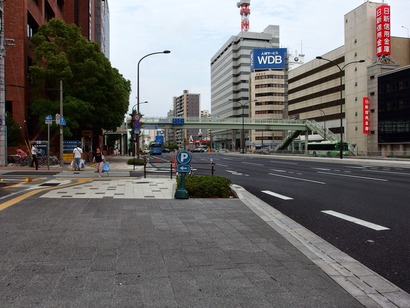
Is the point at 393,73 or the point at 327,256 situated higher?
the point at 393,73

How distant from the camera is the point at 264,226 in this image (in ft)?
23.4

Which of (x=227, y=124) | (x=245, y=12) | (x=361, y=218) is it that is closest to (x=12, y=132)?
(x=361, y=218)

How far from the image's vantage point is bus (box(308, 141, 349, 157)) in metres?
56.5

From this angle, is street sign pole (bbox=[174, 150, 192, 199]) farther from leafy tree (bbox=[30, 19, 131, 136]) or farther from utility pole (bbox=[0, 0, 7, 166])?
leafy tree (bbox=[30, 19, 131, 136])

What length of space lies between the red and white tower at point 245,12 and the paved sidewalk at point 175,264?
5797 inches

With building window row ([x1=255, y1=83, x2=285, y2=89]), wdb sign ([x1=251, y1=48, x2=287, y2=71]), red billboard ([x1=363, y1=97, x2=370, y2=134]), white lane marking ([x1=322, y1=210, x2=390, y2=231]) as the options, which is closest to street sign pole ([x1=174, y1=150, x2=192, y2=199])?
white lane marking ([x1=322, y1=210, x2=390, y2=231])

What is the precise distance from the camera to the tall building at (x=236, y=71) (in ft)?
444

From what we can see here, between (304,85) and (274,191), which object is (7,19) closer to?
(274,191)

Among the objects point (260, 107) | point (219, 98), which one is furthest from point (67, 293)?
point (219, 98)

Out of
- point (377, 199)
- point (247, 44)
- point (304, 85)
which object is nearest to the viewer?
point (377, 199)

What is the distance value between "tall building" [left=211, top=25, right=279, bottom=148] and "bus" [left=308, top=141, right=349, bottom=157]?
213 feet

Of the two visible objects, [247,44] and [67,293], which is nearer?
[67,293]

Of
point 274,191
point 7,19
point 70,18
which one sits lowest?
point 274,191

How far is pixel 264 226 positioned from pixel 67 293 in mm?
4235
